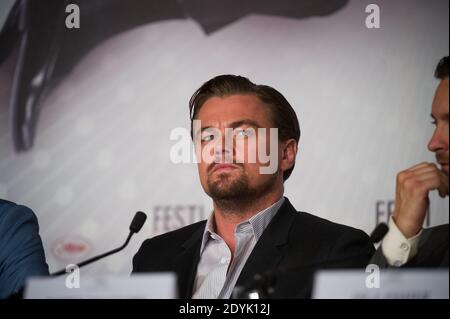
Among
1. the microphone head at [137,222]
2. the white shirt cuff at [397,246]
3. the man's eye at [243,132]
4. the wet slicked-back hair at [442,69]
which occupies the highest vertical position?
the wet slicked-back hair at [442,69]

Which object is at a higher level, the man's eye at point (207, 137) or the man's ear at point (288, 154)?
the man's eye at point (207, 137)

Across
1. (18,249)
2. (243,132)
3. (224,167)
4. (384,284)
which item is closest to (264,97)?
(243,132)

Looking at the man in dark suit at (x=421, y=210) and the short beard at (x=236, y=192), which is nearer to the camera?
the man in dark suit at (x=421, y=210)

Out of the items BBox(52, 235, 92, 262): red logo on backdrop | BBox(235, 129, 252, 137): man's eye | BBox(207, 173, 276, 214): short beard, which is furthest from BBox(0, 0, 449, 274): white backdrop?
BBox(235, 129, 252, 137): man's eye

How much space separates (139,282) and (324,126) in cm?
92

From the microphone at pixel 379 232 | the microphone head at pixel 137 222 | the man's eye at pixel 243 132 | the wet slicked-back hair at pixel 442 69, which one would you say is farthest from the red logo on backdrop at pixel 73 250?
the wet slicked-back hair at pixel 442 69

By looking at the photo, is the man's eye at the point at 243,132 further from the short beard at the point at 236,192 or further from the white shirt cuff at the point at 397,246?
the white shirt cuff at the point at 397,246

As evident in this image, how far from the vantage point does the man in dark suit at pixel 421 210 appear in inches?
94.0

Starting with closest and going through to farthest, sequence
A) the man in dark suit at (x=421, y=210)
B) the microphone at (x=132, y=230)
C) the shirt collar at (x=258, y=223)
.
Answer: the man in dark suit at (x=421, y=210) → the shirt collar at (x=258, y=223) → the microphone at (x=132, y=230)

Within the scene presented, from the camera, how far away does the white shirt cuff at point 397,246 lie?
2.39 meters

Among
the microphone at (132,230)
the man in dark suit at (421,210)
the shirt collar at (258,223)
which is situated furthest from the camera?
the microphone at (132,230)

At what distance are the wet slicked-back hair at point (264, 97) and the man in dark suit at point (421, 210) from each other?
44cm

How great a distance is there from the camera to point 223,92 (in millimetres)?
2564

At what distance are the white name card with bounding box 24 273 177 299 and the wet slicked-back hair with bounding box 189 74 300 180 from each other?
62 centimetres
